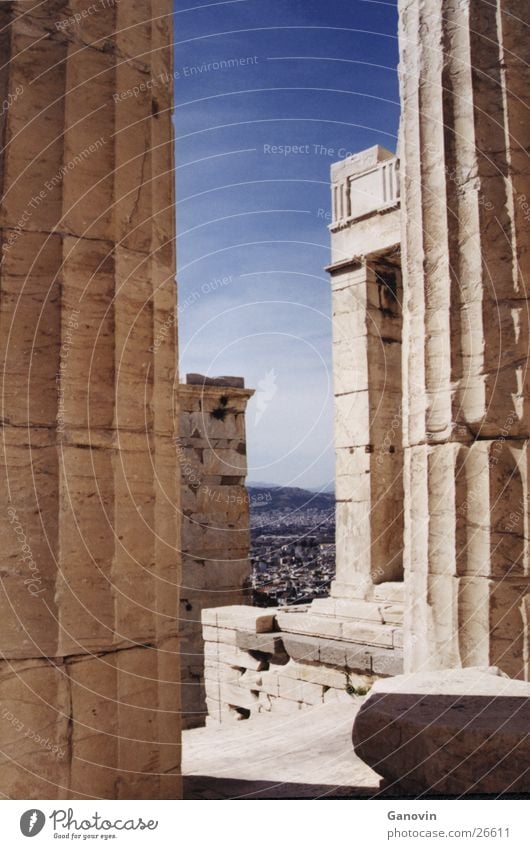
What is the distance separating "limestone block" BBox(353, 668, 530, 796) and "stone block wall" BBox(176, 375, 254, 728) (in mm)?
11161

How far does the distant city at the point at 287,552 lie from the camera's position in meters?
16.2

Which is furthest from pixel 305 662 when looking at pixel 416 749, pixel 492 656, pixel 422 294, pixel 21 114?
pixel 21 114

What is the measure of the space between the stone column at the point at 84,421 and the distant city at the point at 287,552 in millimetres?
10636

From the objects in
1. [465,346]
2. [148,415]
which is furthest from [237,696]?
[148,415]

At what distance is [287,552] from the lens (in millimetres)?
19141

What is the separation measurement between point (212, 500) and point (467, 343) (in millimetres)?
10308

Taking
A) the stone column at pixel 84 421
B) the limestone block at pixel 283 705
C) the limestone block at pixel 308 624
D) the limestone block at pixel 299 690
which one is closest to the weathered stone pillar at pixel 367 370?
the limestone block at pixel 308 624

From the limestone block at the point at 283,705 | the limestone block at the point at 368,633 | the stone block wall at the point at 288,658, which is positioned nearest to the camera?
the limestone block at the point at 368,633

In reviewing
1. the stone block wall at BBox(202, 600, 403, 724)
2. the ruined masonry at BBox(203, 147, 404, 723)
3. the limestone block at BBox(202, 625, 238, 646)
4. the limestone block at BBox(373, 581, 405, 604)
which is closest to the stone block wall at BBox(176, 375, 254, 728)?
the limestone block at BBox(202, 625, 238, 646)

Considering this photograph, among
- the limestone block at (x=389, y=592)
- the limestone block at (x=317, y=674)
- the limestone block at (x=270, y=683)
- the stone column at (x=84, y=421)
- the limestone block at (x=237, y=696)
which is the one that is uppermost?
the stone column at (x=84, y=421)

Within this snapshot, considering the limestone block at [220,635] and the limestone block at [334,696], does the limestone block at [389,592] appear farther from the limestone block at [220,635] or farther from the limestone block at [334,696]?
the limestone block at [220,635]

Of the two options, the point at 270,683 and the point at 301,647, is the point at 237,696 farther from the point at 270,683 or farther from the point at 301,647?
the point at 301,647
